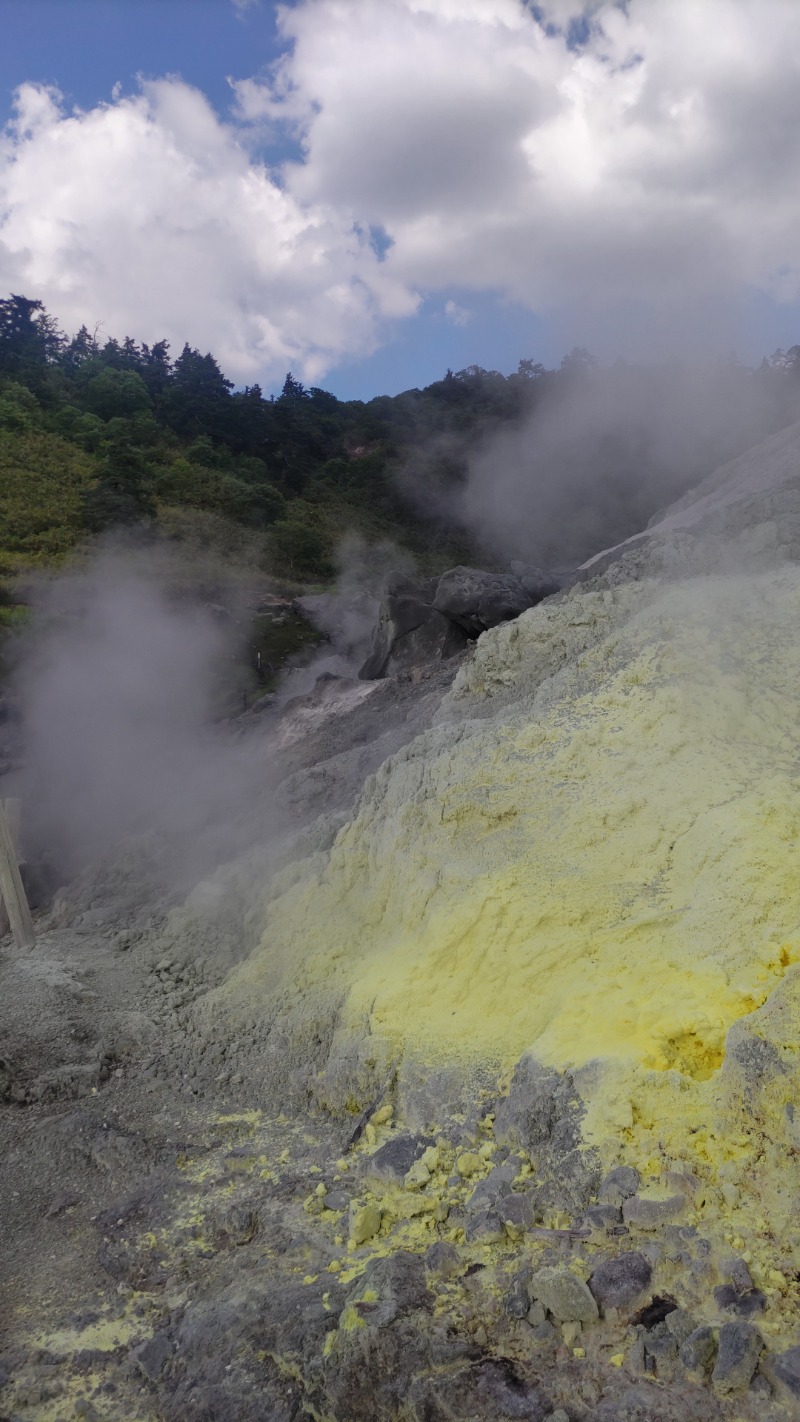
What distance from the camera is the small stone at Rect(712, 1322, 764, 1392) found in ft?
6.72

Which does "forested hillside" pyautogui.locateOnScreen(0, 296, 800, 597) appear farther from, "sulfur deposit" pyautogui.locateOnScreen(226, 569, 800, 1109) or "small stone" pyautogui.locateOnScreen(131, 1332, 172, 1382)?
"small stone" pyautogui.locateOnScreen(131, 1332, 172, 1382)

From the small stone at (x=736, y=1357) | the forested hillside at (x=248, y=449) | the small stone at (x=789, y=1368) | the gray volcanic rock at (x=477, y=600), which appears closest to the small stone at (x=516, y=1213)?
the small stone at (x=736, y=1357)

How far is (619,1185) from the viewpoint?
2621 mm

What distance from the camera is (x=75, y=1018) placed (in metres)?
4.39

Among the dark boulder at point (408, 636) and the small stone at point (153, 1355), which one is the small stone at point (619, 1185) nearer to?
the small stone at point (153, 1355)

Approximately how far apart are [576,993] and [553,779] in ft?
3.21

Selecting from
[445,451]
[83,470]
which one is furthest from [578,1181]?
[445,451]

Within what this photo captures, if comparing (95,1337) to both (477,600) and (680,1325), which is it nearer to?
(680,1325)

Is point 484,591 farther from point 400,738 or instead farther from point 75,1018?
point 75,1018

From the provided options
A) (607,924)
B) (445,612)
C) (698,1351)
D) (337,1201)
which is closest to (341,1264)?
(337,1201)

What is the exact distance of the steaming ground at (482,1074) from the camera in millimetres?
2309

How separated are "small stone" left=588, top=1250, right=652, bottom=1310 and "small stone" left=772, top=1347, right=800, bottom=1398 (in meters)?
0.36

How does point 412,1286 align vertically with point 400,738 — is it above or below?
below

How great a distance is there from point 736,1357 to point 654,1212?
0.46 metres
